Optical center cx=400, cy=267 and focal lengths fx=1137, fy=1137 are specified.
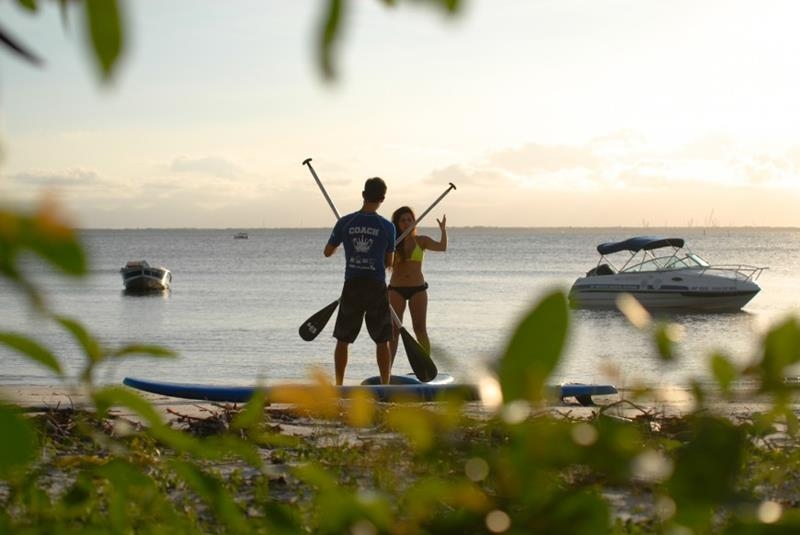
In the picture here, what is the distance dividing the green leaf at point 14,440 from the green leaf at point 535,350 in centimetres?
28

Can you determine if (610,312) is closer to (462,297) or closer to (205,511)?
(462,297)

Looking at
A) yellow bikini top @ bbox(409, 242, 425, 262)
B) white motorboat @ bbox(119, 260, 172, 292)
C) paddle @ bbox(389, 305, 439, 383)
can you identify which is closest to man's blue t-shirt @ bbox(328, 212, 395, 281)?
paddle @ bbox(389, 305, 439, 383)

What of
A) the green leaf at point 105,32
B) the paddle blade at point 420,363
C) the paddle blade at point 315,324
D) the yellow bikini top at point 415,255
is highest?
the green leaf at point 105,32

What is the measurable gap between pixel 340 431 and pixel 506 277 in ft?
206

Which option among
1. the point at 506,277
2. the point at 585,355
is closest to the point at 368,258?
the point at 585,355

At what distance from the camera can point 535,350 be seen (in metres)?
0.62

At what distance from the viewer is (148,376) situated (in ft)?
62.0

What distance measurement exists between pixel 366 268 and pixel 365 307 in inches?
16.3

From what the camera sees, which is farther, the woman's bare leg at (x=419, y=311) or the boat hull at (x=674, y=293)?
the boat hull at (x=674, y=293)

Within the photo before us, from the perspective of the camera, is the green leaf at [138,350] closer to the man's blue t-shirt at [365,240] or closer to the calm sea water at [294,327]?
the calm sea water at [294,327]

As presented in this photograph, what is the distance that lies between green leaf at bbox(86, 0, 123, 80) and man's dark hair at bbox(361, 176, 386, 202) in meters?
9.22

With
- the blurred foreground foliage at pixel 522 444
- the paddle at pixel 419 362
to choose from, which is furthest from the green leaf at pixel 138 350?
the paddle at pixel 419 362

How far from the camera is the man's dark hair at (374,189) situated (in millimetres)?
9797

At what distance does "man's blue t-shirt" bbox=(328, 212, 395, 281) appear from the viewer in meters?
9.77
